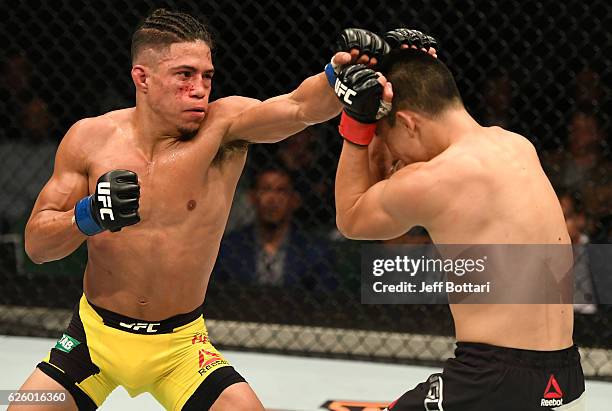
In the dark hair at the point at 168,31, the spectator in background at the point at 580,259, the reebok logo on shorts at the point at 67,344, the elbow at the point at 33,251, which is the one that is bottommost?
the spectator in background at the point at 580,259

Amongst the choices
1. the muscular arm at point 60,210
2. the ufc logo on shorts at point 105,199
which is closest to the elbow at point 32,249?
the muscular arm at point 60,210

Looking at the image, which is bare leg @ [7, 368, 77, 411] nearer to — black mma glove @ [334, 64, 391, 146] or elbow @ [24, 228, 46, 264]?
elbow @ [24, 228, 46, 264]

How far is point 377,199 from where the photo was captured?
191cm

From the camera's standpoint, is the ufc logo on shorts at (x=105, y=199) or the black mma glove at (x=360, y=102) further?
the ufc logo on shorts at (x=105, y=199)

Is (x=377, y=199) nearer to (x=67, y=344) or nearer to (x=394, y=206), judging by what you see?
(x=394, y=206)

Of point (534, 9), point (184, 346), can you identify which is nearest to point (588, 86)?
point (534, 9)

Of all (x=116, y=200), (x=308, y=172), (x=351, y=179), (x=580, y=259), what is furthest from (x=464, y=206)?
(x=308, y=172)

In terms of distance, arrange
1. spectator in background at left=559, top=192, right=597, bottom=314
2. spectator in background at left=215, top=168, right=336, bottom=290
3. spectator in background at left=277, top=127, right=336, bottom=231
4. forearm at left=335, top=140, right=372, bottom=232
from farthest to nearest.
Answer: spectator in background at left=277, top=127, right=336, bottom=231, spectator in background at left=215, top=168, right=336, bottom=290, spectator in background at left=559, top=192, right=597, bottom=314, forearm at left=335, top=140, right=372, bottom=232

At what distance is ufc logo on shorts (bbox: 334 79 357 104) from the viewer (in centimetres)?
188

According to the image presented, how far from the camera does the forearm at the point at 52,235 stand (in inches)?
83.9

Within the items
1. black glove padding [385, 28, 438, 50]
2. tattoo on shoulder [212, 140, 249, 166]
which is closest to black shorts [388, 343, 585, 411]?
black glove padding [385, 28, 438, 50]

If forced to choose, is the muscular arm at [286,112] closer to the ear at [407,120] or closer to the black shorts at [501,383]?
the ear at [407,120]

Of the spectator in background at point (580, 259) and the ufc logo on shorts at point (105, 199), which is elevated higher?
the ufc logo on shorts at point (105, 199)

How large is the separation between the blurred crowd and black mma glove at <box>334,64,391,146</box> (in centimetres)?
189
